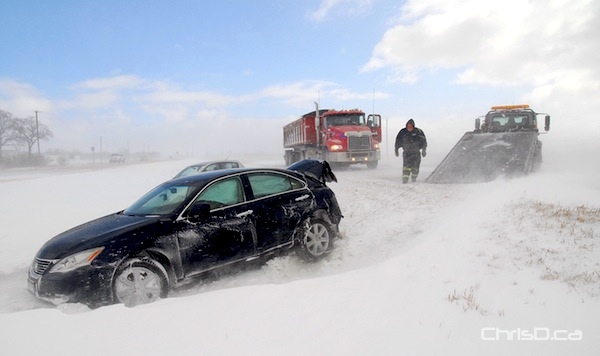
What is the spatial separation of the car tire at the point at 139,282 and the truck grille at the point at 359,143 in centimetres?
1464

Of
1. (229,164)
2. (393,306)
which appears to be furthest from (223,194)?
(229,164)

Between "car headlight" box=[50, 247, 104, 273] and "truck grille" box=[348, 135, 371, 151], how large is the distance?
14.9 meters

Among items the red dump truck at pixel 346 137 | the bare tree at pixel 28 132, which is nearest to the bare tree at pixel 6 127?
the bare tree at pixel 28 132

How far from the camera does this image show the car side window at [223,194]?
4797mm

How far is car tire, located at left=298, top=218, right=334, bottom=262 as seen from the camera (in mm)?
5383

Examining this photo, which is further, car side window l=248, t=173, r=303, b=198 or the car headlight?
car side window l=248, t=173, r=303, b=198

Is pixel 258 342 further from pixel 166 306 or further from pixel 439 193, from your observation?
pixel 439 193

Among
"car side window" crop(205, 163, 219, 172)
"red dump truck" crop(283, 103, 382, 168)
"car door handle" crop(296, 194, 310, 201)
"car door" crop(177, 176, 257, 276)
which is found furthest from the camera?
"red dump truck" crop(283, 103, 382, 168)

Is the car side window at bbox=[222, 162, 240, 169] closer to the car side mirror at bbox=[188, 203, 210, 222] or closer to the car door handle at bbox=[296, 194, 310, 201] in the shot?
the car door handle at bbox=[296, 194, 310, 201]

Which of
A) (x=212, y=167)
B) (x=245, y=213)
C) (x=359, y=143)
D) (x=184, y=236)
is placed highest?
(x=359, y=143)

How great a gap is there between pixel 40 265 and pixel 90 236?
59 cm

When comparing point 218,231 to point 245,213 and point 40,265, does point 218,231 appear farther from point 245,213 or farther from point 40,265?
point 40,265

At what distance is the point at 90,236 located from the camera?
4.18 m

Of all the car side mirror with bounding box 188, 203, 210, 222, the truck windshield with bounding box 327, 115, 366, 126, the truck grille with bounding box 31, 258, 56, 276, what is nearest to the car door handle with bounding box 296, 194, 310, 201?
the car side mirror with bounding box 188, 203, 210, 222
